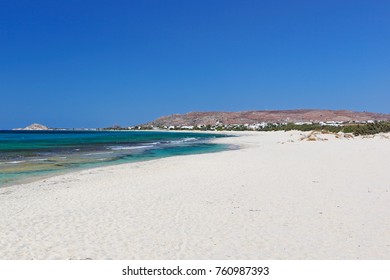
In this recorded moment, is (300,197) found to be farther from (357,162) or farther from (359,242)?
(357,162)

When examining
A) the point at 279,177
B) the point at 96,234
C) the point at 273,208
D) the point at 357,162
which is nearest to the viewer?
the point at 96,234

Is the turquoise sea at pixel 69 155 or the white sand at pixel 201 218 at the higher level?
the turquoise sea at pixel 69 155

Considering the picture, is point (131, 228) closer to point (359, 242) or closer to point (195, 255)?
point (195, 255)

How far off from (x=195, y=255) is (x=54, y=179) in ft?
38.2

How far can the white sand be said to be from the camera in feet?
21.9

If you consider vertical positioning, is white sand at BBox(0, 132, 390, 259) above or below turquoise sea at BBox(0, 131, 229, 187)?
below

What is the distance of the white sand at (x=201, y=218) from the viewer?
6.68 m

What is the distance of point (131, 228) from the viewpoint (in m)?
8.15

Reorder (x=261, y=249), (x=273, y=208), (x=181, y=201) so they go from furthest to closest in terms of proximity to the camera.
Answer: (x=181, y=201) < (x=273, y=208) < (x=261, y=249)

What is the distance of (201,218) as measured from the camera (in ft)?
29.3

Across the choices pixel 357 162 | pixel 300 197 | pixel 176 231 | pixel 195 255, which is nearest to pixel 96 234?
pixel 176 231

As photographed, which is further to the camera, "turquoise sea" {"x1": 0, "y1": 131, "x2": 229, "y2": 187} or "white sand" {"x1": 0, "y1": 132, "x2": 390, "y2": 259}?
"turquoise sea" {"x1": 0, "y1": 131, "x2": 229, "y2": 187}

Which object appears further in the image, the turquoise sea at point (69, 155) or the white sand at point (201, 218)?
the turquoise sea at point (69, 155)
